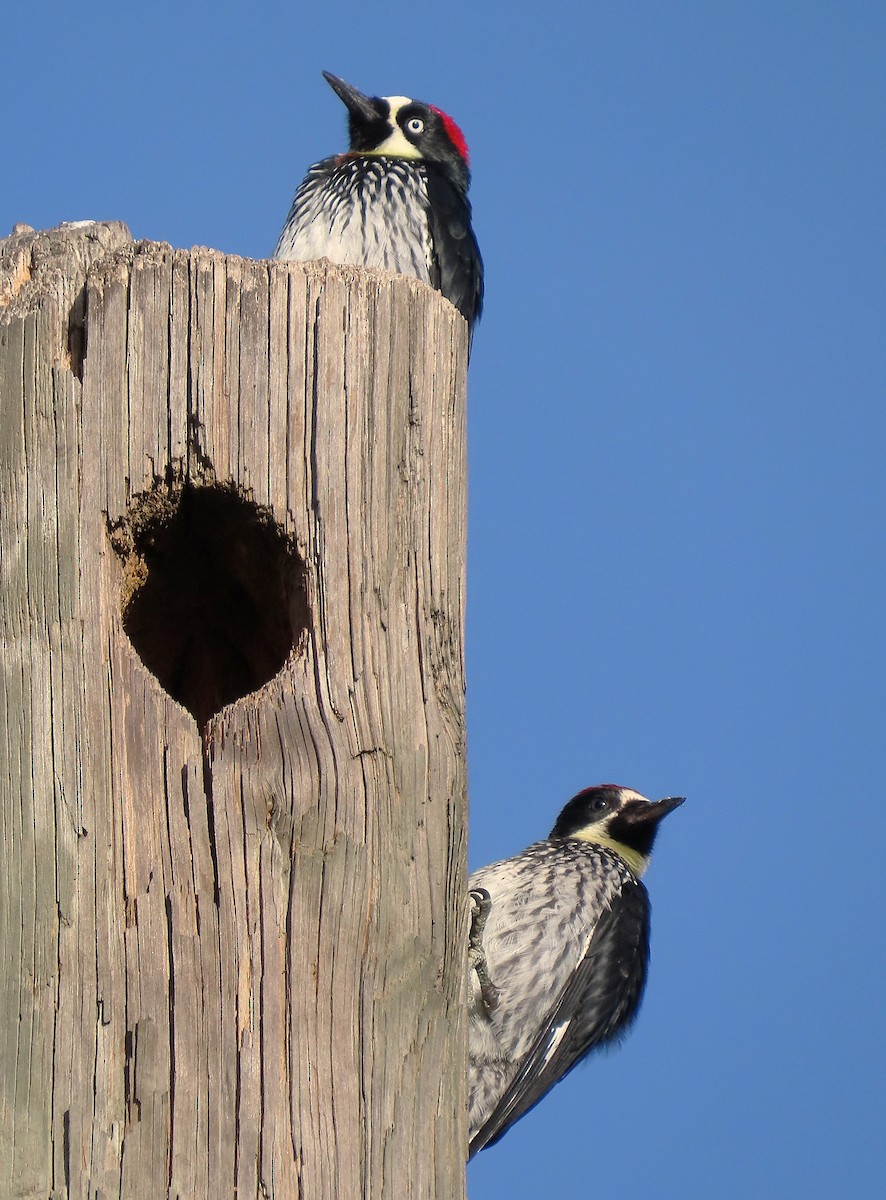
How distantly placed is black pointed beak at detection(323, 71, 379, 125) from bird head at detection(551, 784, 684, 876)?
9.48 ft

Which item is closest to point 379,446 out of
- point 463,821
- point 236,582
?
point 236,582

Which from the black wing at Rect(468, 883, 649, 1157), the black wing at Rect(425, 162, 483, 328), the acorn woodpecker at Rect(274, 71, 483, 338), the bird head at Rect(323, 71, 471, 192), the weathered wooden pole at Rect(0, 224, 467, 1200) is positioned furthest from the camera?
the bird head at Rect(323, 71, 471, 192)

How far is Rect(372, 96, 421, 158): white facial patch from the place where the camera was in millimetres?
5914

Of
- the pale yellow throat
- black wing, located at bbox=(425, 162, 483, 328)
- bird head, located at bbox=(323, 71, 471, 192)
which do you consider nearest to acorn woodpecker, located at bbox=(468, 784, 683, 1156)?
the pale yellow throat

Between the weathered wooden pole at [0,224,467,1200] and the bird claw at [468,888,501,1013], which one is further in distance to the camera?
the bird claw at [468,888,501,1013]

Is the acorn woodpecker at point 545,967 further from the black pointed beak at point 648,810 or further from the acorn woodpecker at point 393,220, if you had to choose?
Result: the acorn woodpecker at point 393,220

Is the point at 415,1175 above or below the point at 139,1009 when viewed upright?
below

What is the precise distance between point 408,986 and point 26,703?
720 mm

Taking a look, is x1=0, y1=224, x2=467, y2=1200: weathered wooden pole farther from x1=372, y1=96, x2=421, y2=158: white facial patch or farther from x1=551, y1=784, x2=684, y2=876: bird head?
x1=372, y1=96, x2=421, y2=158: white facial patch

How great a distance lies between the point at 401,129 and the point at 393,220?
81 centimetres

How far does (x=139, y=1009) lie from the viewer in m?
2.06

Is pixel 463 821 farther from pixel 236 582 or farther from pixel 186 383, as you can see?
pixel 186 383

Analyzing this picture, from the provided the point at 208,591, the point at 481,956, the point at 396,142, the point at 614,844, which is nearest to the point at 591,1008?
the point at 481,956

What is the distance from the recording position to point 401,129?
19.7ft
